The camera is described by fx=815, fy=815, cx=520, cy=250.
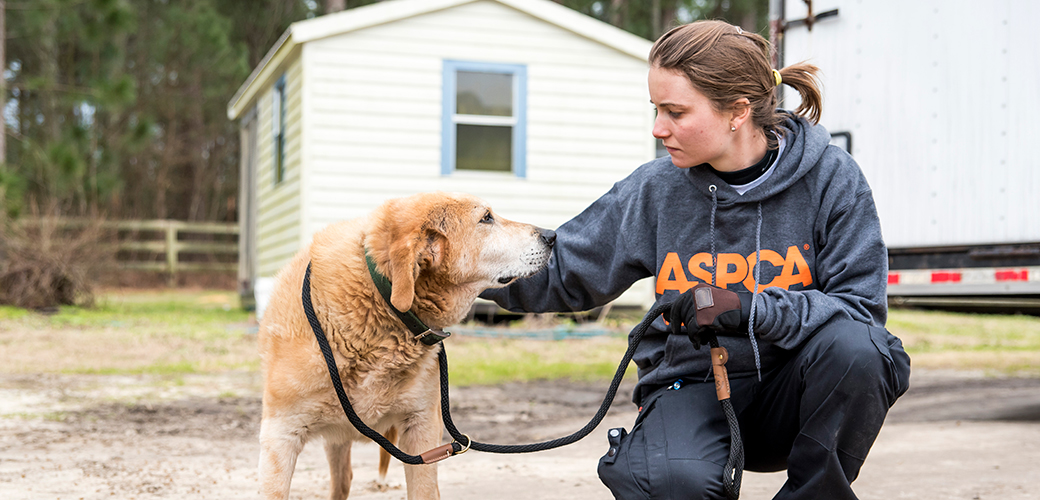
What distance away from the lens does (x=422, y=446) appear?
260 centimetres

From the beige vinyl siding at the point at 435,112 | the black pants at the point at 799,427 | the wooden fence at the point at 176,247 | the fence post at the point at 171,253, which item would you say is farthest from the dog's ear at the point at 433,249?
the fence post at the point at 171,253

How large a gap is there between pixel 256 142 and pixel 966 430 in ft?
37.4

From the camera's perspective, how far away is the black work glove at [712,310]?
212 cm

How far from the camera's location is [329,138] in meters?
9.54

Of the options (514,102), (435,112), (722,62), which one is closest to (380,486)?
(722,62)

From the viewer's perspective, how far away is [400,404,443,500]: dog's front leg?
8.39 feet

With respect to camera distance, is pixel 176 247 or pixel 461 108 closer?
pixel 461 108

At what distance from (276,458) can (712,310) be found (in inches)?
52.7

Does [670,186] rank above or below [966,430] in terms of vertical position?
above

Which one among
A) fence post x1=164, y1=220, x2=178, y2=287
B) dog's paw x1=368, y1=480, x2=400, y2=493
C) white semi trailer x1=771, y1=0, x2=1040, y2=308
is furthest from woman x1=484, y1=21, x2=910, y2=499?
fence post x1=164, y1=220, x2=178, y2=287

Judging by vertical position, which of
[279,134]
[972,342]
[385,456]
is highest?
[279,134]

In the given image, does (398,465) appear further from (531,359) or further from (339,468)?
(531,359)

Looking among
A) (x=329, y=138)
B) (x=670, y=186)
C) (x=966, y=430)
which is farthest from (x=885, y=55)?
(x=329, y=138)

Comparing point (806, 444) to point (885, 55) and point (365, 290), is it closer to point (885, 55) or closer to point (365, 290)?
point (365, 290)
